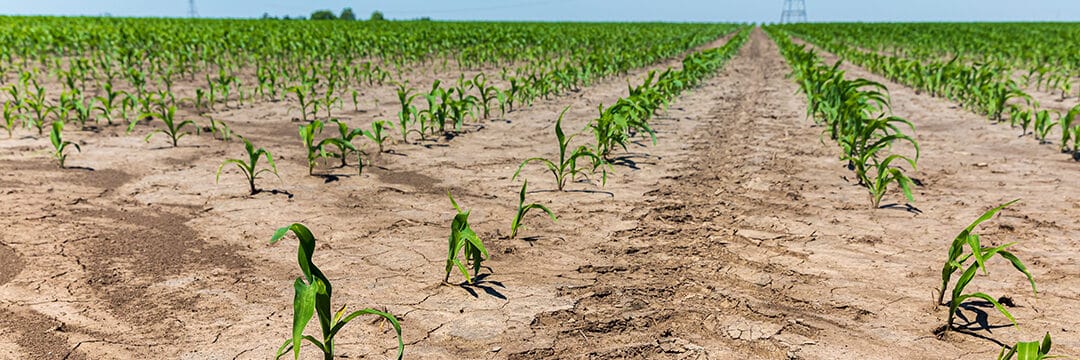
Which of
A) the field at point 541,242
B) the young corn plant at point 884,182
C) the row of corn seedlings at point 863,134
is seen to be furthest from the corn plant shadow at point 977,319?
the young corn plant at point 884,182

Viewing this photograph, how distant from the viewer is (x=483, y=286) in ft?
9.04

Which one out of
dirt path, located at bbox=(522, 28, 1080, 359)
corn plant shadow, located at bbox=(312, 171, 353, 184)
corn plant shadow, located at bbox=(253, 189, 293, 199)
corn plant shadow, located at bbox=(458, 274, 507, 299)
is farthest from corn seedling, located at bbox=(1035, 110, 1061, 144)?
corn plant shadow, located at bbox=(253, 189, 293, 199)

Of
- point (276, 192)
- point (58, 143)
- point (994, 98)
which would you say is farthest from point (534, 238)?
point (994, 98)

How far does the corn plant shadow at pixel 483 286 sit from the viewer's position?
2680mm

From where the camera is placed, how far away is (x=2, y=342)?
221cm

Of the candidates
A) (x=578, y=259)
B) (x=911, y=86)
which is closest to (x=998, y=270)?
(x=578, y=259)

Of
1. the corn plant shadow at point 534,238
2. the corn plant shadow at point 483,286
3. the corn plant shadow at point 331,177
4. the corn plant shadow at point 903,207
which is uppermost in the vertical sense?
the corn plant shadow at point 331,177

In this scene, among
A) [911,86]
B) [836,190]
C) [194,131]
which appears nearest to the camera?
[836,190]

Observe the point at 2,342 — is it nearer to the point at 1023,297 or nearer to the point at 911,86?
the point at 1023,297

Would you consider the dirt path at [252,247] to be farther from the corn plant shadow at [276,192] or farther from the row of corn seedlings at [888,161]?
the row of corn seedlings at [888,161]

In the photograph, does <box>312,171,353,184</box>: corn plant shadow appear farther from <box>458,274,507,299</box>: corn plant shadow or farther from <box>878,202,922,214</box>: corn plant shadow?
<box>878,202,922,214</box>: corn plant shadow

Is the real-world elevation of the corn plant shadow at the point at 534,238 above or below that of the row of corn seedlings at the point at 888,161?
below

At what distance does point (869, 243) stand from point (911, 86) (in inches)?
334

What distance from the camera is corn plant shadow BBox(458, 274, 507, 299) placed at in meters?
2.68
